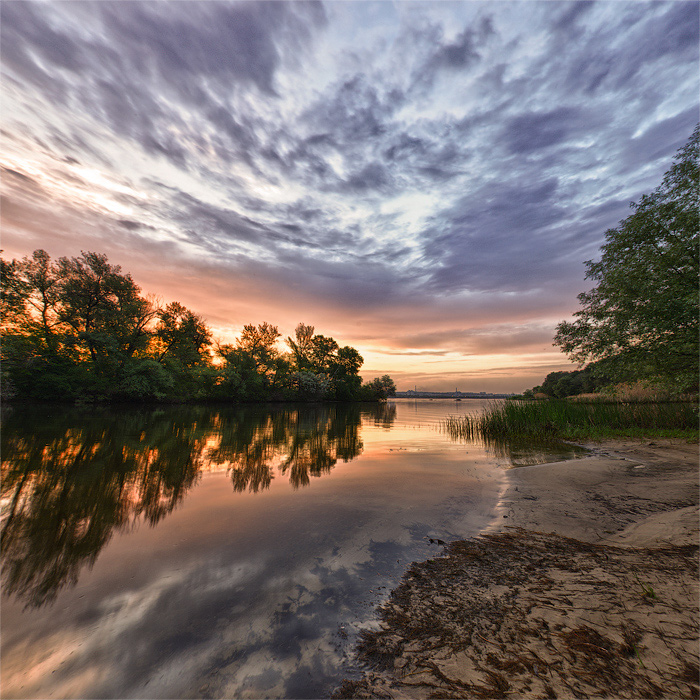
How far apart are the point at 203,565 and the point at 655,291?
19.4 meters

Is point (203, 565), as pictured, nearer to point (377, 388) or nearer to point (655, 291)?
point (655, 291)

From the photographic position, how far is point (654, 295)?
1327cm

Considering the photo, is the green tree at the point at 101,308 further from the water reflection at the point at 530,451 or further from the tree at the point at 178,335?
the water reflection at the point at 530,451

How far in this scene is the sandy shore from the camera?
2287 mm

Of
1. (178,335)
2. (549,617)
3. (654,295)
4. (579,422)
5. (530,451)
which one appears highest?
(178,335)

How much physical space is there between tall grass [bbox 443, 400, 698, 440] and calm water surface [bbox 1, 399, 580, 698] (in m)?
10.0

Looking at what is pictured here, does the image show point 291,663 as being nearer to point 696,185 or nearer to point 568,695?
point 568,695

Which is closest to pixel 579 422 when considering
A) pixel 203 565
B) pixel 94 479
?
pixel 203 565

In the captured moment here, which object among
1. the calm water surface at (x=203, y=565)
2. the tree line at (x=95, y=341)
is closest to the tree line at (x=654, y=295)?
the calm water surface at (x=203, y=565)

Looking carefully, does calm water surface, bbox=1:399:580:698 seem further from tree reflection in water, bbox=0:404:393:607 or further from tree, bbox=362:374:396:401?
tree, bbox=362:374:396:401

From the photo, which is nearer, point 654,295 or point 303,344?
point 654,295

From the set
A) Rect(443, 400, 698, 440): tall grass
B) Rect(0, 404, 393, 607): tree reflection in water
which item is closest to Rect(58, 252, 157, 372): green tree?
Rect(0, 404, 393, 607): tree reflection in water

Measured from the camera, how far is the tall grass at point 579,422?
706 inches

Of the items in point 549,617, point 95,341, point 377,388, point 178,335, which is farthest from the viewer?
point 377,388
